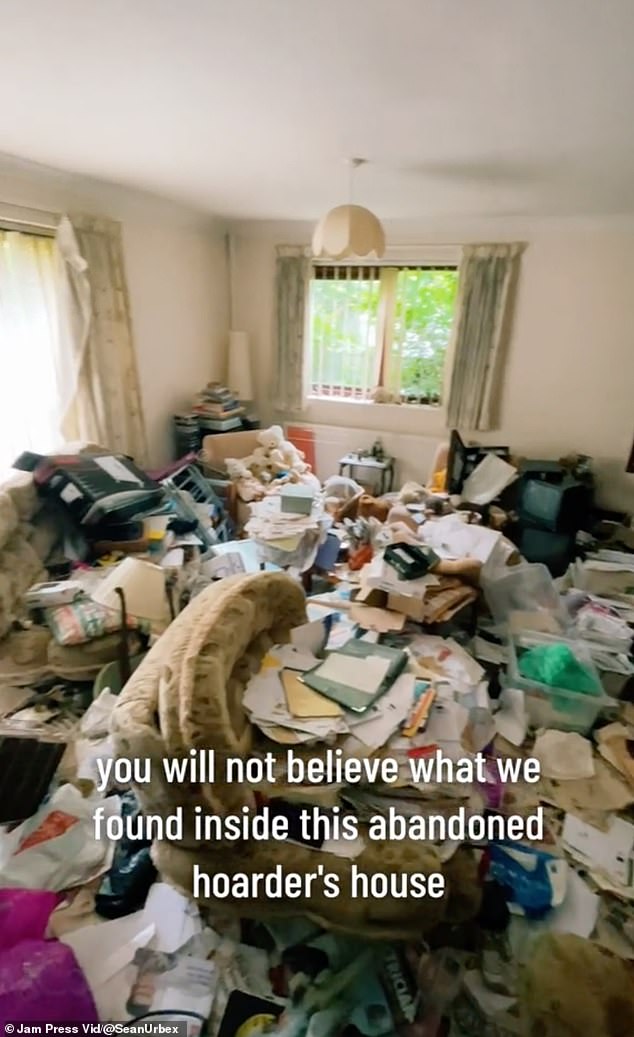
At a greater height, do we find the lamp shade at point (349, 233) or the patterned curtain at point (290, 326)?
the lamp shade at point (349, 233)

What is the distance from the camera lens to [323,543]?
3.06 metres

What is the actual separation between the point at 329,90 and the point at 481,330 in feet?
8.68

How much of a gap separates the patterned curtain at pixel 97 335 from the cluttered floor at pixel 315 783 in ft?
2.38

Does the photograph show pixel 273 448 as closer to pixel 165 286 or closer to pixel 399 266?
pixel 165 286

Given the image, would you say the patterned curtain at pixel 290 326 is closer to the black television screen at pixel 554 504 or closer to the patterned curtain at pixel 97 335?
the patterned curtain at pixel 97 335

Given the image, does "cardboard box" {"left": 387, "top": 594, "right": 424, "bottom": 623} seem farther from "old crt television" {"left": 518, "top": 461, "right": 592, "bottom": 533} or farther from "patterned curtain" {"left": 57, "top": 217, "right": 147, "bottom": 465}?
"patterned curtain" {"left": 57, "top": 217, "right": 147, "bottom": 465}

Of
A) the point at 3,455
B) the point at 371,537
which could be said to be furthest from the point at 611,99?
the point at 3,455

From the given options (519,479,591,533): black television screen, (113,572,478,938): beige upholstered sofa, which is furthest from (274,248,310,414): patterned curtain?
(113,572,478,938): beige upholstered sofa

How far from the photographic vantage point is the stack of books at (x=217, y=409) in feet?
13.7

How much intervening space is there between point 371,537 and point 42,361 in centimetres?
213

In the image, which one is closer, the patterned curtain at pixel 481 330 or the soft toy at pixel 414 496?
the soft toy at pixel 414 496

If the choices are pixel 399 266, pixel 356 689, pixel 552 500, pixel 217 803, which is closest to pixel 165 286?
pixel 399 266

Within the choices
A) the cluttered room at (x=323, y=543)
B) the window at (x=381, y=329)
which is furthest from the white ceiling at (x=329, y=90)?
the window at (x=381, y=329)

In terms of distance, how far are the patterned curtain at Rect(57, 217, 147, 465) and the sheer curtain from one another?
0.08 meters
